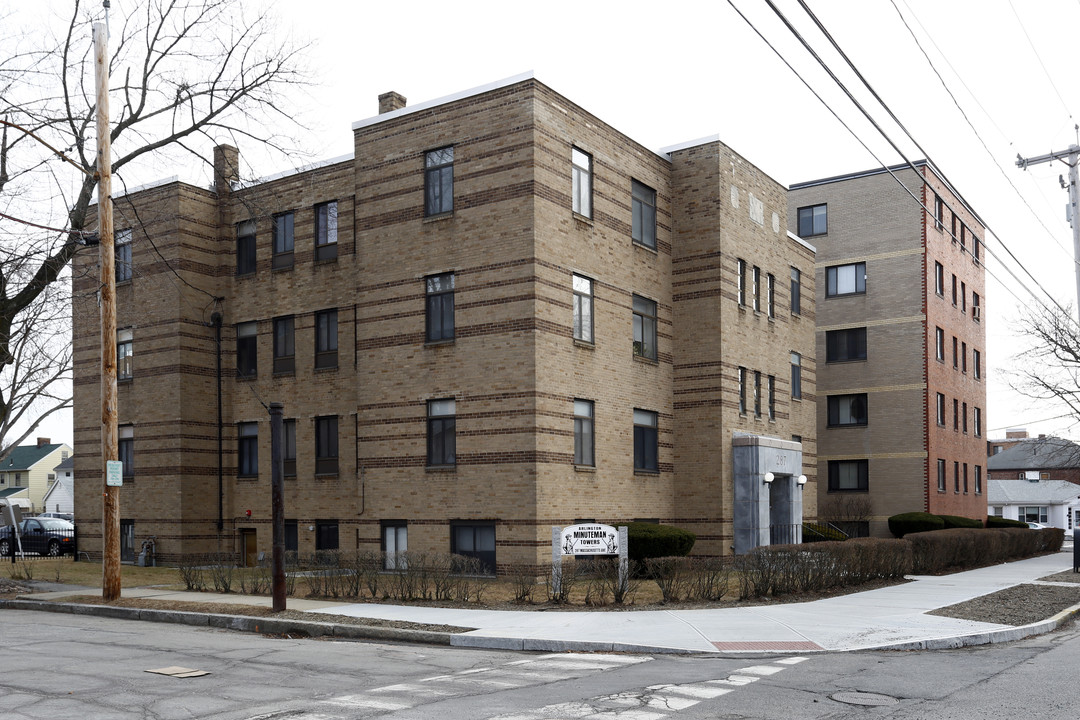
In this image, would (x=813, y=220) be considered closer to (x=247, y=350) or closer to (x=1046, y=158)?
(x=1046, y=158)

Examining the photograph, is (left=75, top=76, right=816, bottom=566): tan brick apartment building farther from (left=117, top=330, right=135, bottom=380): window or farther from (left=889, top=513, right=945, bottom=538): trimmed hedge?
(left=889, top=513, right=945, bottom=538): trimmed hedge

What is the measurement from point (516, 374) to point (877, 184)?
2745 cm

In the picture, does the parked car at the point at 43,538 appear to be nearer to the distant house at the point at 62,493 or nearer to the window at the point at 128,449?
the window at the point at 128,449

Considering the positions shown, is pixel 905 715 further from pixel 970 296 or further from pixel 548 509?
pixel 970 296

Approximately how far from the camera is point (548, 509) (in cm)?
2328

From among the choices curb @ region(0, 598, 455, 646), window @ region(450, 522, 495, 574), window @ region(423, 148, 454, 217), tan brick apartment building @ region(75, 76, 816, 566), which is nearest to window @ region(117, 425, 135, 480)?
tan brick apartment building @ region(75, 76, 816, 566)

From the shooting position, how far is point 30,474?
9656 centimetres

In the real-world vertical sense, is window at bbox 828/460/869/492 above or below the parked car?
above

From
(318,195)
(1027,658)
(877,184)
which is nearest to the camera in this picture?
Answer: (1027,658)

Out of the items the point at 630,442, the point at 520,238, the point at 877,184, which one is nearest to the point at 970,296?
the point at 877,184

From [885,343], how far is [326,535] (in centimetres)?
2674

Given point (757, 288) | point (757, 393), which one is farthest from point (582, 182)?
point (757, 393)

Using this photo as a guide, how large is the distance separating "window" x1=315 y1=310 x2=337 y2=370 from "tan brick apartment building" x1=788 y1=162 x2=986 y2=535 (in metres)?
23.9

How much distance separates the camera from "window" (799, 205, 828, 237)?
4616 centimetres
